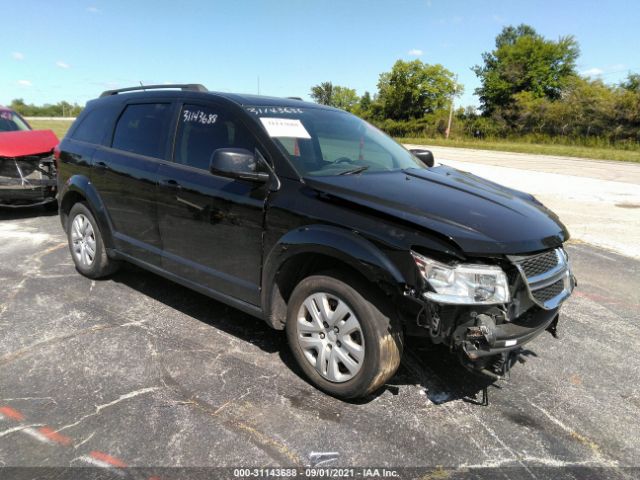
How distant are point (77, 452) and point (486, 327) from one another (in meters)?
2.19

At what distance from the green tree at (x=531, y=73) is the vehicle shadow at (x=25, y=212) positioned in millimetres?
58514

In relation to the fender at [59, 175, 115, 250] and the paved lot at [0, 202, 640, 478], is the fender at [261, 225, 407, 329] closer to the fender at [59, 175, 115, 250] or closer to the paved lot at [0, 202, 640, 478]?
the paved lot at [0, 202, 640, 478]

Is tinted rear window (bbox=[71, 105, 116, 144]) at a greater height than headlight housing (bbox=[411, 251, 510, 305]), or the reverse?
tinted rear window (bbox=[71, 105, 116, 144])

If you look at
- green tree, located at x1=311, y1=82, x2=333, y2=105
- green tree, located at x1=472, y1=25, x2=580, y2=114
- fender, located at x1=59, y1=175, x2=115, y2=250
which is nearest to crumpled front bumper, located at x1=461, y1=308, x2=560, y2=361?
fender, located at x1=59, y1=175, x2=115, y2=250

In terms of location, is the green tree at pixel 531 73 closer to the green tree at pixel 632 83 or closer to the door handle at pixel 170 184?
the green tree at pixel 632 83

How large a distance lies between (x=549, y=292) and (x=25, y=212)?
8.76m

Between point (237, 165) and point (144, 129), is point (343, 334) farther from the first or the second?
point (144, 129)

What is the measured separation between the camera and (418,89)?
69.6 meters

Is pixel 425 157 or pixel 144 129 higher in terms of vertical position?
pixel 144 129

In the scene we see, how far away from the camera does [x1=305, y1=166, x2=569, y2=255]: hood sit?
2.52 m

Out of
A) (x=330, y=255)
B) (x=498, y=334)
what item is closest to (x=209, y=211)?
(x=330, y=255)

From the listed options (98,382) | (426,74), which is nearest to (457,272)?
(98,382)

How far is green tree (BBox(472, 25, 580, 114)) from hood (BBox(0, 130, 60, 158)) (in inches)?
2300

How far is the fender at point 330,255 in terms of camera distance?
254 cm
